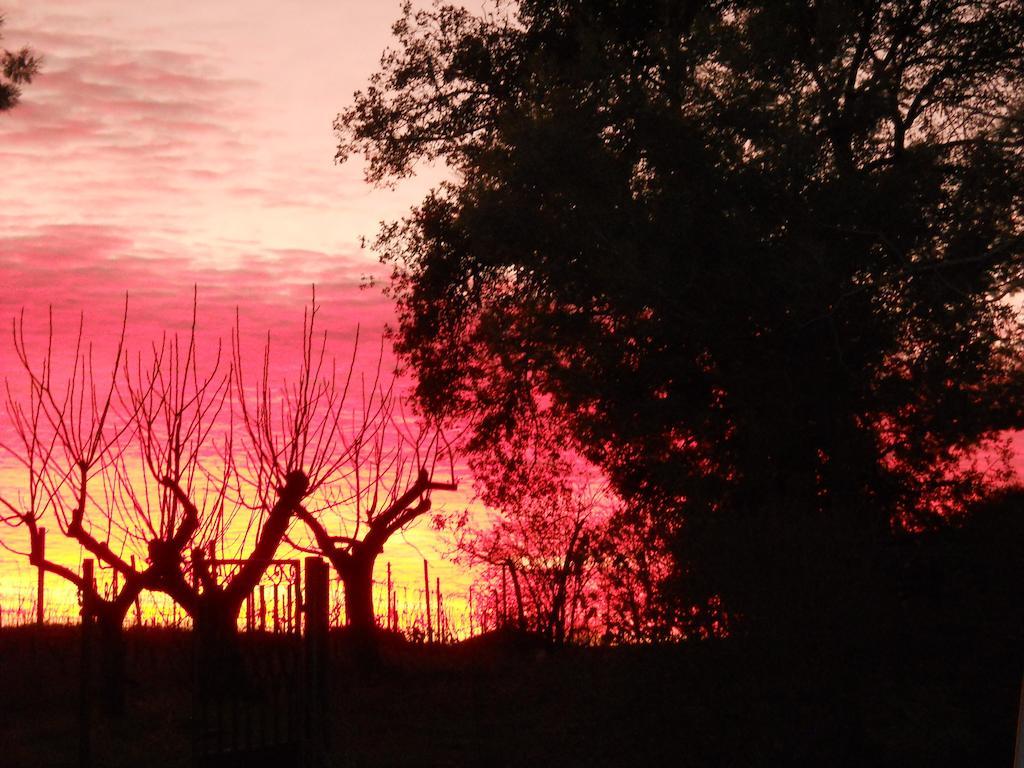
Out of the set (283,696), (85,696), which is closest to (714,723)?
(283,696)

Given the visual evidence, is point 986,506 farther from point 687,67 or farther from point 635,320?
point 687,67

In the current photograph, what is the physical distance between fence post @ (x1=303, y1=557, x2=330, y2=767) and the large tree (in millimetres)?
4165

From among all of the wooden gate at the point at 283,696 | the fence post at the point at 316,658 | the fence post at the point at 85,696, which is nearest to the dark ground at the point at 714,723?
the fence post at the point at 316,658

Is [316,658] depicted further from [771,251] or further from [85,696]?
[771,251]

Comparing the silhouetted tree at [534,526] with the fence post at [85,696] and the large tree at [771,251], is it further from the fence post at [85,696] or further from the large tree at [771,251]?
the fence post at [85,696]

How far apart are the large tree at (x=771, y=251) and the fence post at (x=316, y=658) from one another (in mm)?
4165

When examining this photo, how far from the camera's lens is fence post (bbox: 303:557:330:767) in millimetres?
11039

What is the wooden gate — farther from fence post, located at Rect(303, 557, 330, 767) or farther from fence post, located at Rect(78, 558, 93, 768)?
fence post, located at Rect(78, 558, 93, 768)

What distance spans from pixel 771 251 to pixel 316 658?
8218 millimetres

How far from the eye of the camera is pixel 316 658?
11.2m

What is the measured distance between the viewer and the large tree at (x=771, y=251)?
51.1 feet

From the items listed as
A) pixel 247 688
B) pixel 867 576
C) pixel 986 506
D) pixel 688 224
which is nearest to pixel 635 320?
pixel 688 224

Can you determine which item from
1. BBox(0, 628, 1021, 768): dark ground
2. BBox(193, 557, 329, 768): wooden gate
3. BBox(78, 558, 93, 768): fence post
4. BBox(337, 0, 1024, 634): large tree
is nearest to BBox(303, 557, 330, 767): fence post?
BBox(193, 557, 329, 768): wooden gate

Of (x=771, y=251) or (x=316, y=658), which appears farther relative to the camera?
(x=771, y=251)
